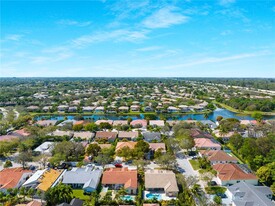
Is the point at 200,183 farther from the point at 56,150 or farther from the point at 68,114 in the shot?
the point at 68,114

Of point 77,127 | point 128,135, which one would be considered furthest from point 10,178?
point 128,135

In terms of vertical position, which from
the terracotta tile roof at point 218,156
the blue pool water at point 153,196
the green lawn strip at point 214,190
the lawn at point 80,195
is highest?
the terracotta tile roof at point 218,156

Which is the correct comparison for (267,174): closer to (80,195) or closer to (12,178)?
(80,195)

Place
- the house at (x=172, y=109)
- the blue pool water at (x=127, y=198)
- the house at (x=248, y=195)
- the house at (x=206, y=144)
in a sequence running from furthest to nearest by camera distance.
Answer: the house at (x=172, y=109) → the house at (x=206, y=144) → the blue pool water at (x=127, y=198) → the house at (x=248, y=195)

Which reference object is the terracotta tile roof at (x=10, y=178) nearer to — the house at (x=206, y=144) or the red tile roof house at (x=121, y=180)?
the red tile roof house at (x=121, y=180)

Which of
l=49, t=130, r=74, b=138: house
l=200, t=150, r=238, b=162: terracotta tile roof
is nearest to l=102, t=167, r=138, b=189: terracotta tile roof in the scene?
l=200, t=150, r=238, b=162: terracotta tile roof

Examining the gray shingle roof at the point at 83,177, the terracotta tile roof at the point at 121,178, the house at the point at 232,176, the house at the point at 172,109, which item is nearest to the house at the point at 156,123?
the house at the point at 172,109
